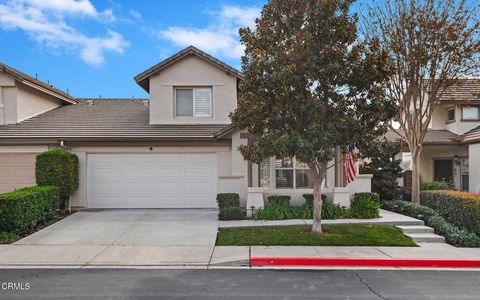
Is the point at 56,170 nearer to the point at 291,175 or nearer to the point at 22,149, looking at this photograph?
the point at 22,149

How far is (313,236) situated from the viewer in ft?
32.7

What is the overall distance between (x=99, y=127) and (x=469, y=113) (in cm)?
1812

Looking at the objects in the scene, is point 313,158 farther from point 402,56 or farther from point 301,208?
point 402,56

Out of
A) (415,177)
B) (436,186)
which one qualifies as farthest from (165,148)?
(436,186)

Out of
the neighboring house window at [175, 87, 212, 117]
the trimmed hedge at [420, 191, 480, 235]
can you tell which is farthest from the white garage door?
the trimmed hedge at [420, 191, 480, 235]

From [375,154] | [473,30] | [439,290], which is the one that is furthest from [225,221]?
[473,30]

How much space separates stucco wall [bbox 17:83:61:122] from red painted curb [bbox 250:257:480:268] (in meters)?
13.2

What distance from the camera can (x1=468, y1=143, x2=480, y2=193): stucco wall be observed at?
1708 centimetres

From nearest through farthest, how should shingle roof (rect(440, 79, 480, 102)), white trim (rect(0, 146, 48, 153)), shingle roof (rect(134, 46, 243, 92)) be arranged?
white trim (rect(0, 146, 48, 153)) < shingle roof (rect(134, 46, 243, 92)) < shingle roof (rect(440, 79, 480, 102))

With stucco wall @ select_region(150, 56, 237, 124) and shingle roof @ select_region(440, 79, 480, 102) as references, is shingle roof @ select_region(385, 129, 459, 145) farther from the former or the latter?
stucco wall @ select_region(150, 56, 237, 124)

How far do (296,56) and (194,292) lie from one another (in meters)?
6.02

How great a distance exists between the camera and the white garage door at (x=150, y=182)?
15.2m

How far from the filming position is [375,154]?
961 centimetres

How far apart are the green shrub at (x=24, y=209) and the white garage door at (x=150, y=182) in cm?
282
